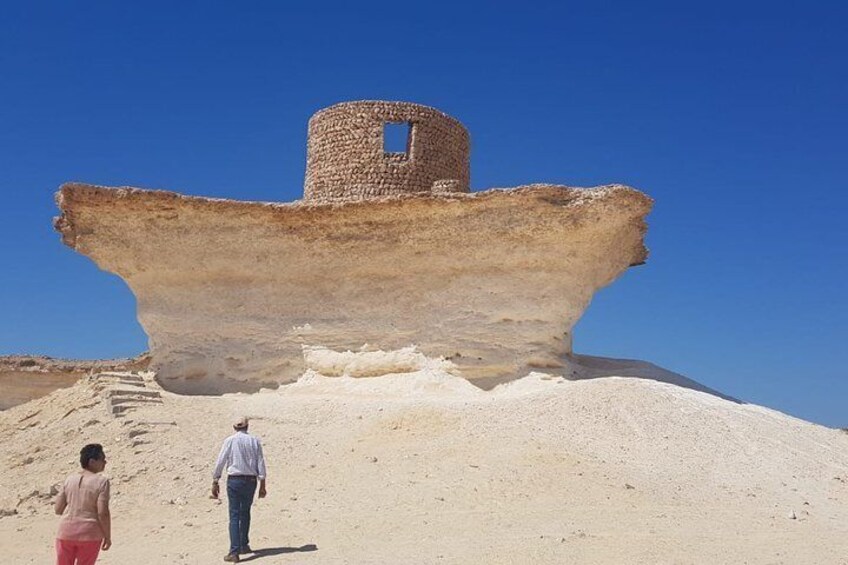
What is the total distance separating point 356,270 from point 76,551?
7.94 metres

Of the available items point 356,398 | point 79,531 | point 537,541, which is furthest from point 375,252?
point 79,531

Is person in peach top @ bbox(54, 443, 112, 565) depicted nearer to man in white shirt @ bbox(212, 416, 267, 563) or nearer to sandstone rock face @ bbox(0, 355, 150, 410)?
man in white shirt @ bbox(212, 416, 267, 563)

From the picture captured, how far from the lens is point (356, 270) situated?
1269 cm

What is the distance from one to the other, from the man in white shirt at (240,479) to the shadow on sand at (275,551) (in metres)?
0.08

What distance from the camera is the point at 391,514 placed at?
728cm

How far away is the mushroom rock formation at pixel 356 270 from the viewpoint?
1180cm

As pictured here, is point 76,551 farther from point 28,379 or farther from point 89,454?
point 28,379

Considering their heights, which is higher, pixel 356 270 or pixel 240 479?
pixel 356 270

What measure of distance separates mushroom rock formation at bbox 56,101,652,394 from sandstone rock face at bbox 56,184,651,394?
19 millimetres

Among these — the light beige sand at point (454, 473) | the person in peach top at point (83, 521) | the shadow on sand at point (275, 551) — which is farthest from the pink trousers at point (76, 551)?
the shadow on sand at point (275, 551)

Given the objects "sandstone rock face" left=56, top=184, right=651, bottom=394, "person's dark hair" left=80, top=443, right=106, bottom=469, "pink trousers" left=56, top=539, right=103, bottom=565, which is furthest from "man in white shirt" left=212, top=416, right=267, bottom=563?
"sandstone rock face" left=56, top=184, right=651, bottom=394

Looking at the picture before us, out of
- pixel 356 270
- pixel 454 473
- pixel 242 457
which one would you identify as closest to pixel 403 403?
pixel 454 473

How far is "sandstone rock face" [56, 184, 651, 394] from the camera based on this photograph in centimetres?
1180

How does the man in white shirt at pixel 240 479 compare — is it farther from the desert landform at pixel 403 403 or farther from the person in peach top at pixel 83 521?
the person in peach top at pixel 83 521
